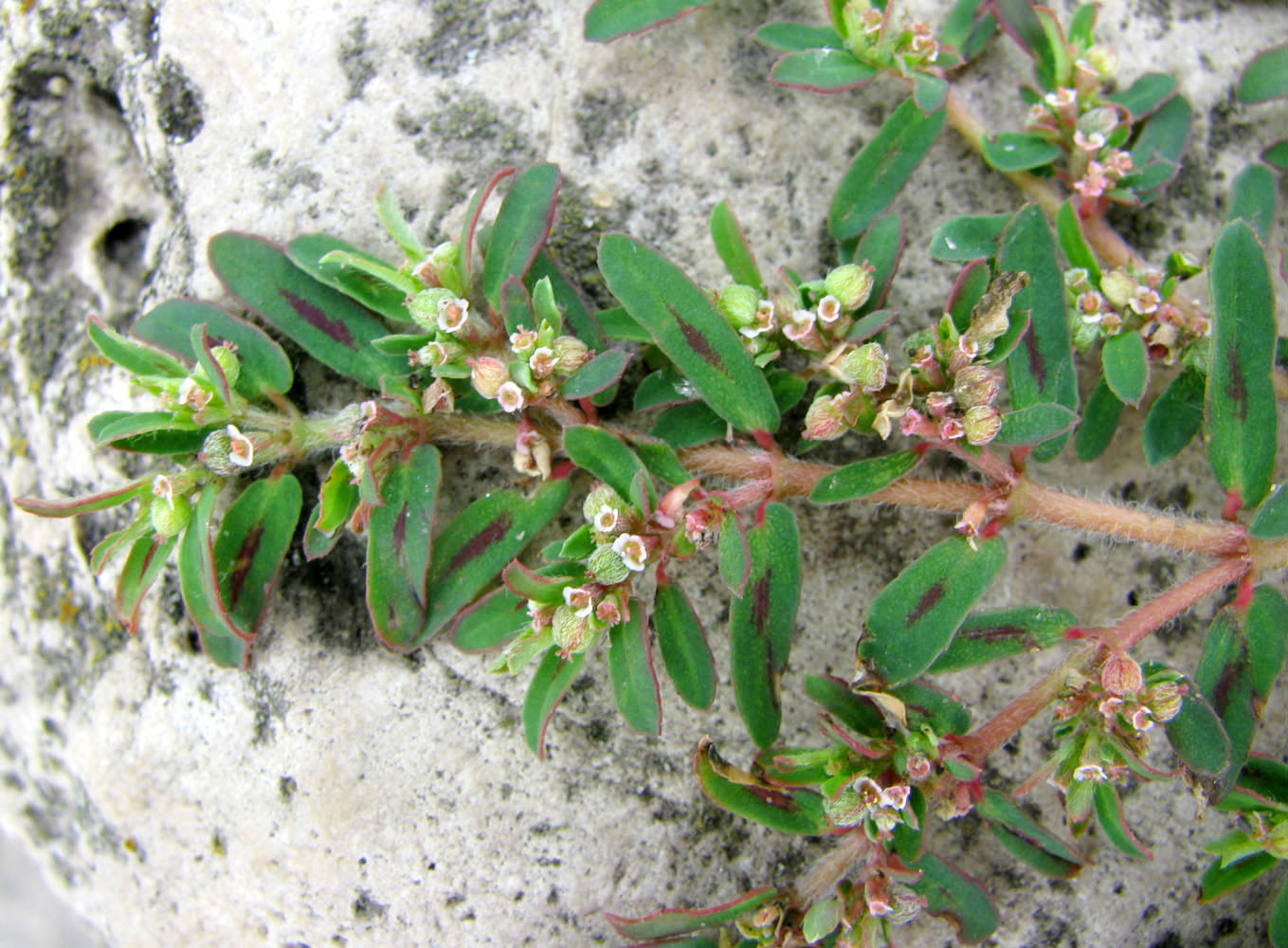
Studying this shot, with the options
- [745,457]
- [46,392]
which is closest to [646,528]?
[745,457]

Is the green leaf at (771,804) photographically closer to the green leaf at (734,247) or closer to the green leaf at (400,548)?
the green leaf at (400,548)

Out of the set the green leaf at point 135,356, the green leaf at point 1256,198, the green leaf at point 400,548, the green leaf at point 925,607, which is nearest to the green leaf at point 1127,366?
the green leaf at point 925,607

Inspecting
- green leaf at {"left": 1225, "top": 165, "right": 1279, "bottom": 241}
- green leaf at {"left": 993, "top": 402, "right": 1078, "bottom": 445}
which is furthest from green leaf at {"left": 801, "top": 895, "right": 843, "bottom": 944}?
green leaf at {"left": 1225, "top": 165, "right": 1279, "bottom": 241}

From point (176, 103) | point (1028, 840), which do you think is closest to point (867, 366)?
point (1028, 840)

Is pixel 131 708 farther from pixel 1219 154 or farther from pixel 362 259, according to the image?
pixel 1219 154

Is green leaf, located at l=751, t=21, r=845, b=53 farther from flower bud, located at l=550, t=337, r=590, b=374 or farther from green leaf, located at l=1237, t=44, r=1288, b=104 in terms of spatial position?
green leaf, located at l=1237, t=44, r=1288, b=104

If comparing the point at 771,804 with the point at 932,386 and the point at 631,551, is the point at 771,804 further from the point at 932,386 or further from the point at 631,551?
the point at 932,386
